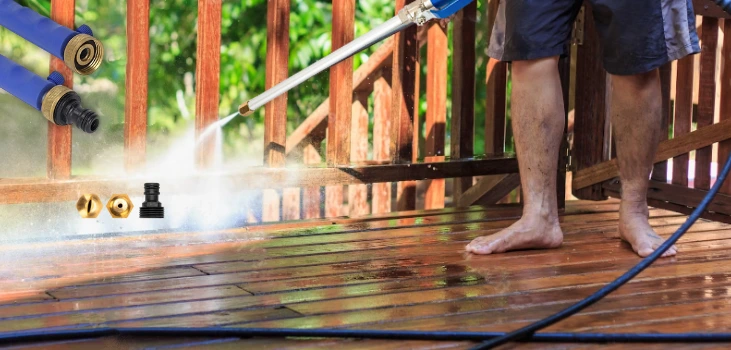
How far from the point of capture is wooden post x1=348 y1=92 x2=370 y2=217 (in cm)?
460

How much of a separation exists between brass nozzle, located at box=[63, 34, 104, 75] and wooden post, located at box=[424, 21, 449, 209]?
1.39 m

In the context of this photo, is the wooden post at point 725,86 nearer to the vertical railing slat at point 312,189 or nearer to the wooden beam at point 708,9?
the wooden beam at point 708,9

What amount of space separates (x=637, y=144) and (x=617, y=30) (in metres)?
0.34

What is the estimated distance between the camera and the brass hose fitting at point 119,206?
2.84 metres

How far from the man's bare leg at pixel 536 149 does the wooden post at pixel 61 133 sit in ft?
3.83

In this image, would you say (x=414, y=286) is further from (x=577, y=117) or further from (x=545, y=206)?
(x=577, y=117)

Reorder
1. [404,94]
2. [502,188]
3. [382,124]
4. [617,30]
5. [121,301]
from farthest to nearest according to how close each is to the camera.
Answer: [382,124] → [502,188] → [404,94] → [617,30] → [121,301]

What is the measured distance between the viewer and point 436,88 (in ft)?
12.1

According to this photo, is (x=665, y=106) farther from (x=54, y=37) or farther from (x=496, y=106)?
(x=54, y=37)

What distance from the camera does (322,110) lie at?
4590 millimetres

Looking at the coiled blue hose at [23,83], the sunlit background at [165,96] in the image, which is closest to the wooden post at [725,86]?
the sunlit background at [165,96]

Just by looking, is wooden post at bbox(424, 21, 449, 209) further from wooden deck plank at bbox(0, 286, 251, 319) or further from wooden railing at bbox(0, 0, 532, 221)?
wooden deck plank at bbox(0, 286, 251, 319)

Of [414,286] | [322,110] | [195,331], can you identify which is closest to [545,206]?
[414,286]

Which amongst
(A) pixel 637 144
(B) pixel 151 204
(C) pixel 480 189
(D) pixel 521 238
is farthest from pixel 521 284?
(C) pixel 480 189
